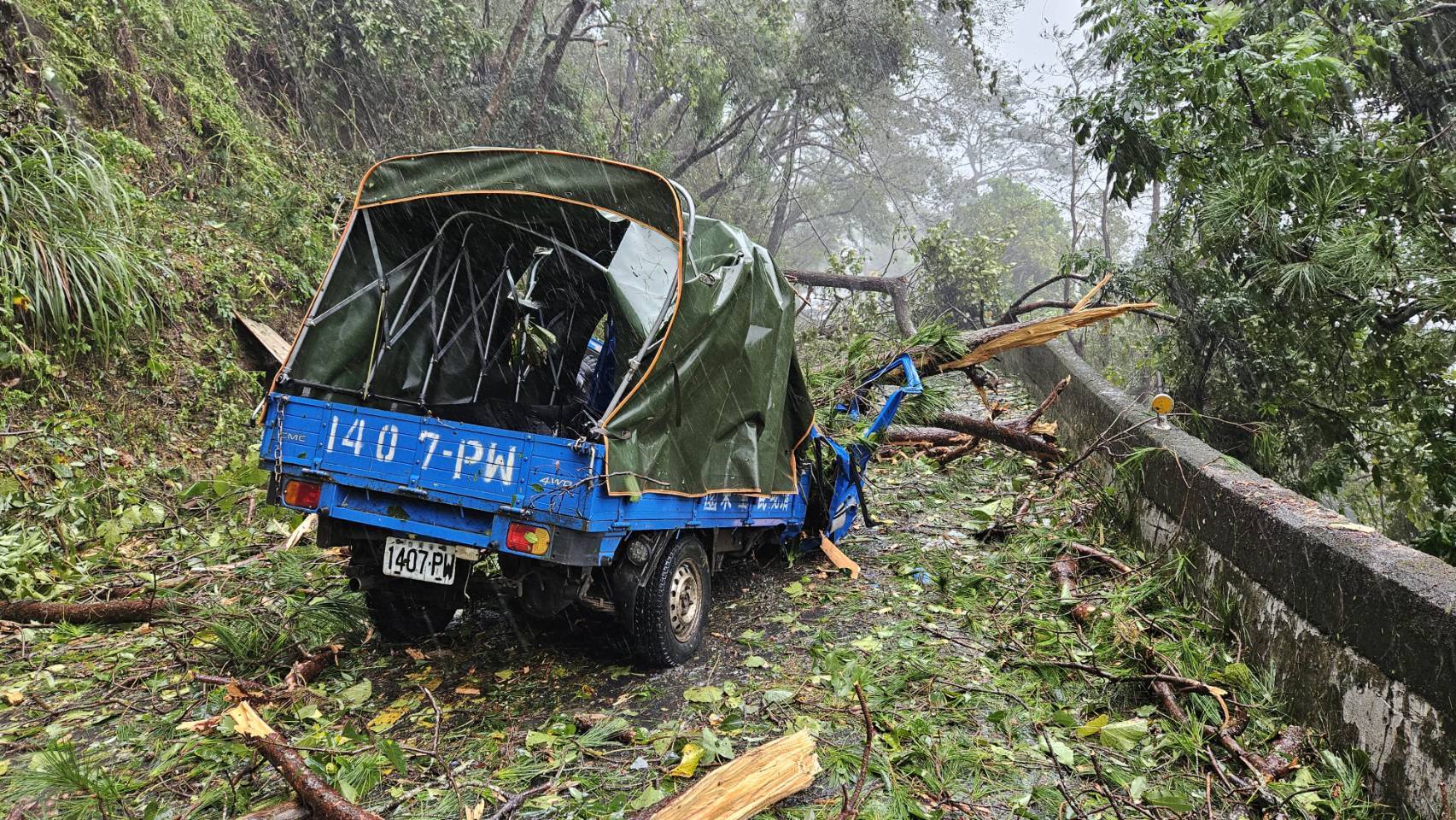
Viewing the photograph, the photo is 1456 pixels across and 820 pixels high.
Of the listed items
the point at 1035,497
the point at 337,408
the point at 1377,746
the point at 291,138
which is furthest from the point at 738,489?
the point at 291,138

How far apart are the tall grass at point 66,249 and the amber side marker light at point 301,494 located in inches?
137

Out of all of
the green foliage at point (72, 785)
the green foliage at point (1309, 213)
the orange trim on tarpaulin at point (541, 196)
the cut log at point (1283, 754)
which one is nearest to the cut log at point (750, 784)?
the cut log at point (1283, 754)

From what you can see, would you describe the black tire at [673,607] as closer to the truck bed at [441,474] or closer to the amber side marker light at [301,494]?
the truck bed at [441,474]

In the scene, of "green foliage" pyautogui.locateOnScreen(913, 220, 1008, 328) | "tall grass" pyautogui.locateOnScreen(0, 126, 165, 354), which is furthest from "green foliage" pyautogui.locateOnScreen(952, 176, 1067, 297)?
"tall grass" pyautogui.locateOnScreen(0, 126, 165, 354)

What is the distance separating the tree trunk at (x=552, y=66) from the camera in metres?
14.3

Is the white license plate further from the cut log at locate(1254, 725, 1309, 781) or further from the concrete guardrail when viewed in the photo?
the concrete guardrail

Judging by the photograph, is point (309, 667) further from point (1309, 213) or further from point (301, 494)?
point (1309, 213)

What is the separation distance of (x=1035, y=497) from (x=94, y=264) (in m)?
7.53

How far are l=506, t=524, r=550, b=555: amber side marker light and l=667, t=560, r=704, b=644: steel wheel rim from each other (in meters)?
0.84

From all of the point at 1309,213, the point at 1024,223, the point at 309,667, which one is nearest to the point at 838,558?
the point at 309,667

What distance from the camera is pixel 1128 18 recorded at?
7059 mm

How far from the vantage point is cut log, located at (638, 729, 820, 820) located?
297cm

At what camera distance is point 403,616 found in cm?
467

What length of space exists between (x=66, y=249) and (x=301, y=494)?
12.9 feet
